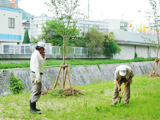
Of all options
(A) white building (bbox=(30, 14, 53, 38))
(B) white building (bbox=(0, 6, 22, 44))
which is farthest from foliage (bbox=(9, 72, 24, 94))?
(A) white building (bbox=(30, 14, 53, 38))

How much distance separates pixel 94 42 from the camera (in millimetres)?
32312

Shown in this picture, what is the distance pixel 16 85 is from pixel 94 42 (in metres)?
20.3

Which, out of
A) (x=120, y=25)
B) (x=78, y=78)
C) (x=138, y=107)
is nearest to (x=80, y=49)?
(x=78, y=78)

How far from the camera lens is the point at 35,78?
267 inches

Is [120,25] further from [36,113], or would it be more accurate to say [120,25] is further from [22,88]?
[36,113]

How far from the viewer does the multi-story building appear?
2905 centimetres

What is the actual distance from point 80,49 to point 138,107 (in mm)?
23779

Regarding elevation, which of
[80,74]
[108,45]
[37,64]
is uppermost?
[108,45]

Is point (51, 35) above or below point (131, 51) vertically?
above

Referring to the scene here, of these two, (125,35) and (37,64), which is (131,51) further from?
(37,64)

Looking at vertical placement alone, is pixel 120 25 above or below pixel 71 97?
above

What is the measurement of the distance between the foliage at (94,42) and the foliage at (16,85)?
1962cm

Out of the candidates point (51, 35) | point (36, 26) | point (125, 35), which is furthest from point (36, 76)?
point (36, 26)

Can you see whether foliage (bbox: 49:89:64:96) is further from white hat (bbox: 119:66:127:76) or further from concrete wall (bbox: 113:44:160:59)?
concrete wall (bbox: 113:44:160:59)
